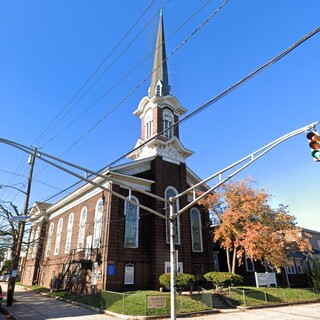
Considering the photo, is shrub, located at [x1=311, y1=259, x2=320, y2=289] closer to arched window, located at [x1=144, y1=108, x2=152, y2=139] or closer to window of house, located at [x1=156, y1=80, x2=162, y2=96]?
arched window, located at [x1=144, y1=108, x2=152, y2=139]

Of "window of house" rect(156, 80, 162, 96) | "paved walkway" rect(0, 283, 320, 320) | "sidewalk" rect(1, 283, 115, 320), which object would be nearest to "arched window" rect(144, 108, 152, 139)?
"window of house" rect(156, 80, 162, 96)

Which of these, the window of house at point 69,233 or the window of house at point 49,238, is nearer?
the window of house at point 69,233

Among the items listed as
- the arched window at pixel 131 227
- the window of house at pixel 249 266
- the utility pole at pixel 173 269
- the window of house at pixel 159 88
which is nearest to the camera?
the utility pole at pixel 173 269

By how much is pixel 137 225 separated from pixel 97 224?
3700 mm

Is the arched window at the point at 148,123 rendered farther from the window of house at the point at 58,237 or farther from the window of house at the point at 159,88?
the window of house at the point at 58,237

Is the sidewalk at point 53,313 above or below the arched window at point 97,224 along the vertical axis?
below

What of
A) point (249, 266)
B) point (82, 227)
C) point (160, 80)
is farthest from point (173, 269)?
point (160, 80)

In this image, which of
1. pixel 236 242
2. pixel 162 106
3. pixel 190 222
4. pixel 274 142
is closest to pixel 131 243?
pixel 190 222

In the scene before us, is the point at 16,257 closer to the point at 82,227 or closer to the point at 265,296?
the point at 82,227

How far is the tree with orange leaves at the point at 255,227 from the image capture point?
77.7ft

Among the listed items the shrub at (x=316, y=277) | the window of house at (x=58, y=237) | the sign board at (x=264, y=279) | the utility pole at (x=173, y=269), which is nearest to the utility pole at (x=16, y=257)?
the utility pole at (x=173, y=269)

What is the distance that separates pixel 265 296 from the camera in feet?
71.0

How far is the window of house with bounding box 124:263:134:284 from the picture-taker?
22697mm

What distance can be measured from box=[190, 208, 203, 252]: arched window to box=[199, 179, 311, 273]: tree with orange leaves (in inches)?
112
